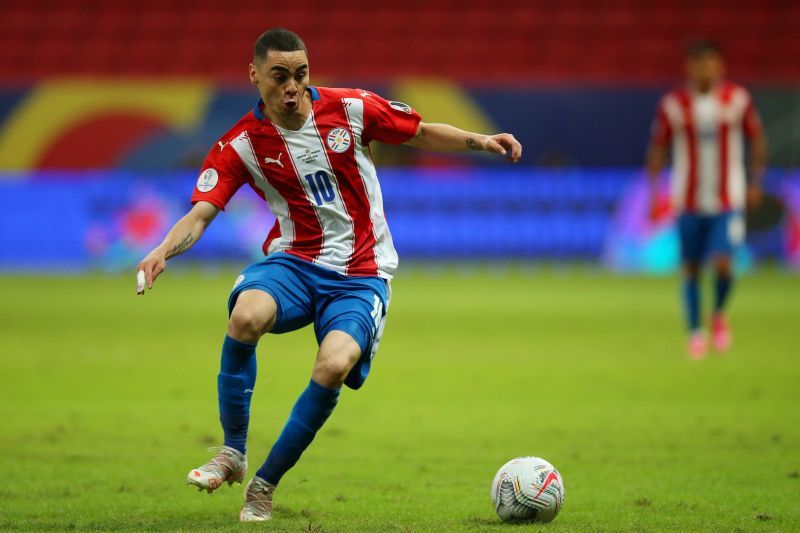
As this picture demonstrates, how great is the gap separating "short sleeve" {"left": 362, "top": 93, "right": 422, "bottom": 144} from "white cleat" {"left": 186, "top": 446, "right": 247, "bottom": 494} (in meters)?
1.44

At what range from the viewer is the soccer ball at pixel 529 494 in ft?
15.1

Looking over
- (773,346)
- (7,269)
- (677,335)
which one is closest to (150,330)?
(677,335)

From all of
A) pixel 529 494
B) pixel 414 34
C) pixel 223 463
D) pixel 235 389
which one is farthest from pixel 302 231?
pixel 414 34

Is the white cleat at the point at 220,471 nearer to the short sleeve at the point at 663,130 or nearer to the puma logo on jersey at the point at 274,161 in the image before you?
the puma logo on jersey at the point at 274,161

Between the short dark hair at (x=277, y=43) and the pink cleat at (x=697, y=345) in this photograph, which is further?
the pink cleat at (x=697, y=345)

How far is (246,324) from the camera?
4.76m

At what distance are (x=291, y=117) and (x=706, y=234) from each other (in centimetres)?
617

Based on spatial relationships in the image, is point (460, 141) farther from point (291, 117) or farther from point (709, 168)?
point (709, 168)

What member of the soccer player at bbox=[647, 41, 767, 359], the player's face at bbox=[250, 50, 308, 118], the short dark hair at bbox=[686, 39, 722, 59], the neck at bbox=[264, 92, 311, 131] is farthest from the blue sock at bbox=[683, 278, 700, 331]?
the player's face at bbox=[250, 50, 308, 118]

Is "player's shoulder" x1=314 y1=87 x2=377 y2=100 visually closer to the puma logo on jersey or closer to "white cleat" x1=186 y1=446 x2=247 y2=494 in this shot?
the puma logo on jersey

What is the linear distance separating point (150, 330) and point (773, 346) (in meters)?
5.64

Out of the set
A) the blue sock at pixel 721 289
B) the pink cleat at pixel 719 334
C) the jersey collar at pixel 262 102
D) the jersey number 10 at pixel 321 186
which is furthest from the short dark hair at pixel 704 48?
the jersey number 10 at pixel 321 186

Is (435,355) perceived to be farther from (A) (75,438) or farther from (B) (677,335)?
(A) (75,438)

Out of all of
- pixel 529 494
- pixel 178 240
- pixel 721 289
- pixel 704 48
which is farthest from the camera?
pixel 721 289
